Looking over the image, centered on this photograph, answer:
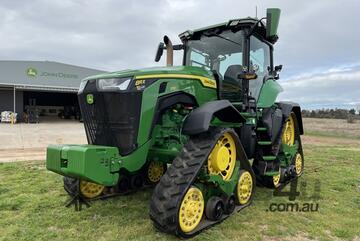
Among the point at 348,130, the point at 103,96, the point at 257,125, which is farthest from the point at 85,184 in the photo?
the point at 348,130

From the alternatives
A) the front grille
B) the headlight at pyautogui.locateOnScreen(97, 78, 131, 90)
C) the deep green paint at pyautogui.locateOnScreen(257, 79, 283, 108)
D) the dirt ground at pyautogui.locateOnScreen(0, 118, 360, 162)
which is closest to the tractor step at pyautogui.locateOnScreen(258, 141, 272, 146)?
the deep green paint at pyautogui.locateOnScreen(257, 79, 283, 108)

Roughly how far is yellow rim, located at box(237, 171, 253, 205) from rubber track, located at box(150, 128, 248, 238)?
857 mm

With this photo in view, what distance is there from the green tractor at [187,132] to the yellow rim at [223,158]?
0.04 feet

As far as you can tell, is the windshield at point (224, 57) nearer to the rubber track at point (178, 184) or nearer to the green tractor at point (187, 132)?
the green tractor at point (187, 132)

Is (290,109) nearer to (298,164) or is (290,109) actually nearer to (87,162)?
(298,164)

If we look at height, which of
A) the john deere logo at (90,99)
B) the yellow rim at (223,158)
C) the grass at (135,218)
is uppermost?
the john deere logo at (90,99)

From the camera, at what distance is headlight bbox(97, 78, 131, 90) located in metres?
3.88

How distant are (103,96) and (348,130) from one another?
827 inches

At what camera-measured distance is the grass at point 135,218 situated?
145 inches

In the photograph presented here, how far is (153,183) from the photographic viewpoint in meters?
5.73

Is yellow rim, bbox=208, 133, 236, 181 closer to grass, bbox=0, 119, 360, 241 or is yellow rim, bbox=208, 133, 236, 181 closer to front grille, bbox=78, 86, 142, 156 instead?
grass, bbox=0, 119, 360, 241

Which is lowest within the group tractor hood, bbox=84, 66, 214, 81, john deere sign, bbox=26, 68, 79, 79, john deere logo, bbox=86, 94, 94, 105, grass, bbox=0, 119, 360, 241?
grass, bbox=0, 119, 360, 241

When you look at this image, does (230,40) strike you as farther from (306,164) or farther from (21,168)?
(21,168)

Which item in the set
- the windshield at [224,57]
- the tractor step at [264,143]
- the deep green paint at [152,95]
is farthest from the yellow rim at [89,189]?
the tractor step at [264,143]
